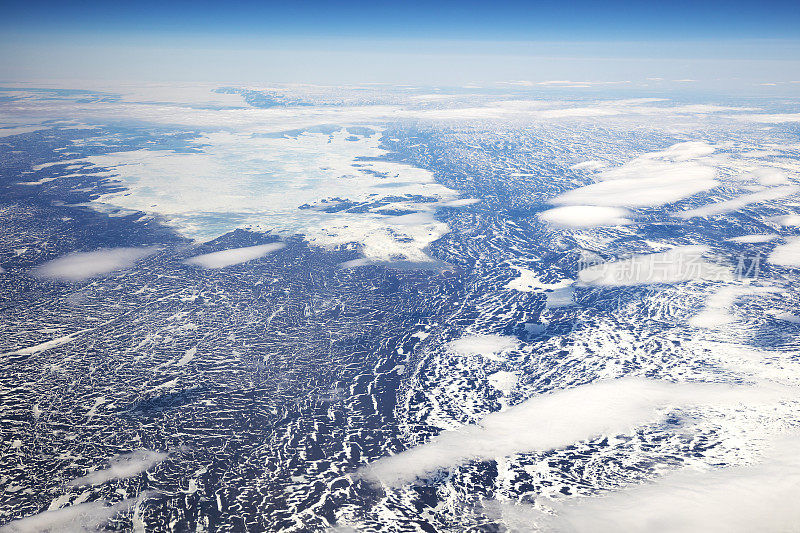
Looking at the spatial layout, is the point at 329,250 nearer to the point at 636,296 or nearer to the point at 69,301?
the point at 69,301

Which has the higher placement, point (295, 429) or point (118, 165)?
point (118, 165)

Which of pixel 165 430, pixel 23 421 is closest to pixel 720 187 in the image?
pixel 165 430

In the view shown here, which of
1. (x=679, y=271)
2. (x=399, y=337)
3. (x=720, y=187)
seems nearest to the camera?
(x=399, y=337)

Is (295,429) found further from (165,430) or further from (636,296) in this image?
(636,296)

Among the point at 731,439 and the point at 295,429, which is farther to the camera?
the point at 295,429

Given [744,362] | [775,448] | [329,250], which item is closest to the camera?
[775,448]

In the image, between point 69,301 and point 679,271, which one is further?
point 679,271

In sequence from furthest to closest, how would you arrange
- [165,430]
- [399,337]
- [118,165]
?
1. [118,165]
2. [399,337]
3. [165,430]

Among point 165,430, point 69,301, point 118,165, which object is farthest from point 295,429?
point 118,165

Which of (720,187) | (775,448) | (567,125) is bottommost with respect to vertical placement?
(775,448)
